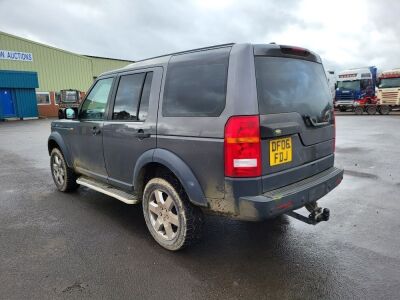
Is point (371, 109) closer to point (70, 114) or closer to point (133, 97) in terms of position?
point (70, 114)

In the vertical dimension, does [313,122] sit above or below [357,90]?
below

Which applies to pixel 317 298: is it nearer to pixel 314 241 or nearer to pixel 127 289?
pixel 314 241

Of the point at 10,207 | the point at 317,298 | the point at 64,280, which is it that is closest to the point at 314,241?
the point at 317,298

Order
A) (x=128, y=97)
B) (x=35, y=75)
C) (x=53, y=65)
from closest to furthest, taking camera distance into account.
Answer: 1. (x=128, y=97)
2. (x=35, y=75)
3. (x=53, y=65)

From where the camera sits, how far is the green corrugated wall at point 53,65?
95.7 feet

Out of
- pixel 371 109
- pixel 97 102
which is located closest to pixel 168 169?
pixel 97 102

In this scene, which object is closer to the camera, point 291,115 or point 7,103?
point 291,115

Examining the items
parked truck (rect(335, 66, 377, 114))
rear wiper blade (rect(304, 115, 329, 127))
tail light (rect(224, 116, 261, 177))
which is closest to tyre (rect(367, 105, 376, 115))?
parked truck (rect(335, 66, 377, 114))

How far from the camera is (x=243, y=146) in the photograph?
2738 millimetres

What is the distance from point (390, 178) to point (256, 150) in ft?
15.7

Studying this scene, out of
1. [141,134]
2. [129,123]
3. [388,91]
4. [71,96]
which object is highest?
[71,96]

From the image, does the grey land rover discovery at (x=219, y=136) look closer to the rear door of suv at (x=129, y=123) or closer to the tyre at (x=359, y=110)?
the rear door of suv at (x=129, y=123)

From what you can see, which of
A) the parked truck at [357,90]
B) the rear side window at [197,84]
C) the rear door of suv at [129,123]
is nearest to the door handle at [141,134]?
the rear door of suv at [129,123]

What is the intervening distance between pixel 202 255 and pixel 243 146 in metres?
1.37
